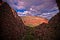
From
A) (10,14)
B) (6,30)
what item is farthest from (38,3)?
(6,30)

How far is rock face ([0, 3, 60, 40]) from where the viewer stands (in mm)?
1482

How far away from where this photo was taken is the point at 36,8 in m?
1.49

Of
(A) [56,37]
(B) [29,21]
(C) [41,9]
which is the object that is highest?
(C) [41,9]

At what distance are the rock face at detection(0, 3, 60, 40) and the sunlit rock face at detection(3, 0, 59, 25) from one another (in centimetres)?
5

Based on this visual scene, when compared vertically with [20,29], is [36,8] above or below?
above

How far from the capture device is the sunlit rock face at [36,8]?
1483 millimetres

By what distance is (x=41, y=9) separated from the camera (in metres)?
1.49

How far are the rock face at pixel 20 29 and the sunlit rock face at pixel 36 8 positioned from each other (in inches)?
2.1

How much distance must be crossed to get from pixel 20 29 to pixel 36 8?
25cm

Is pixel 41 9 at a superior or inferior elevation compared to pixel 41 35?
superior

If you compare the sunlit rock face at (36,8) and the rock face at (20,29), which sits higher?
the sunlit rock face at (36,8)

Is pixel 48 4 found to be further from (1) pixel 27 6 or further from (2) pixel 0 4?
(2) pixel 0 4

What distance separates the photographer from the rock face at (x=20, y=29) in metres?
1.48

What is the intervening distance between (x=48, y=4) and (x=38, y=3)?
10cm
